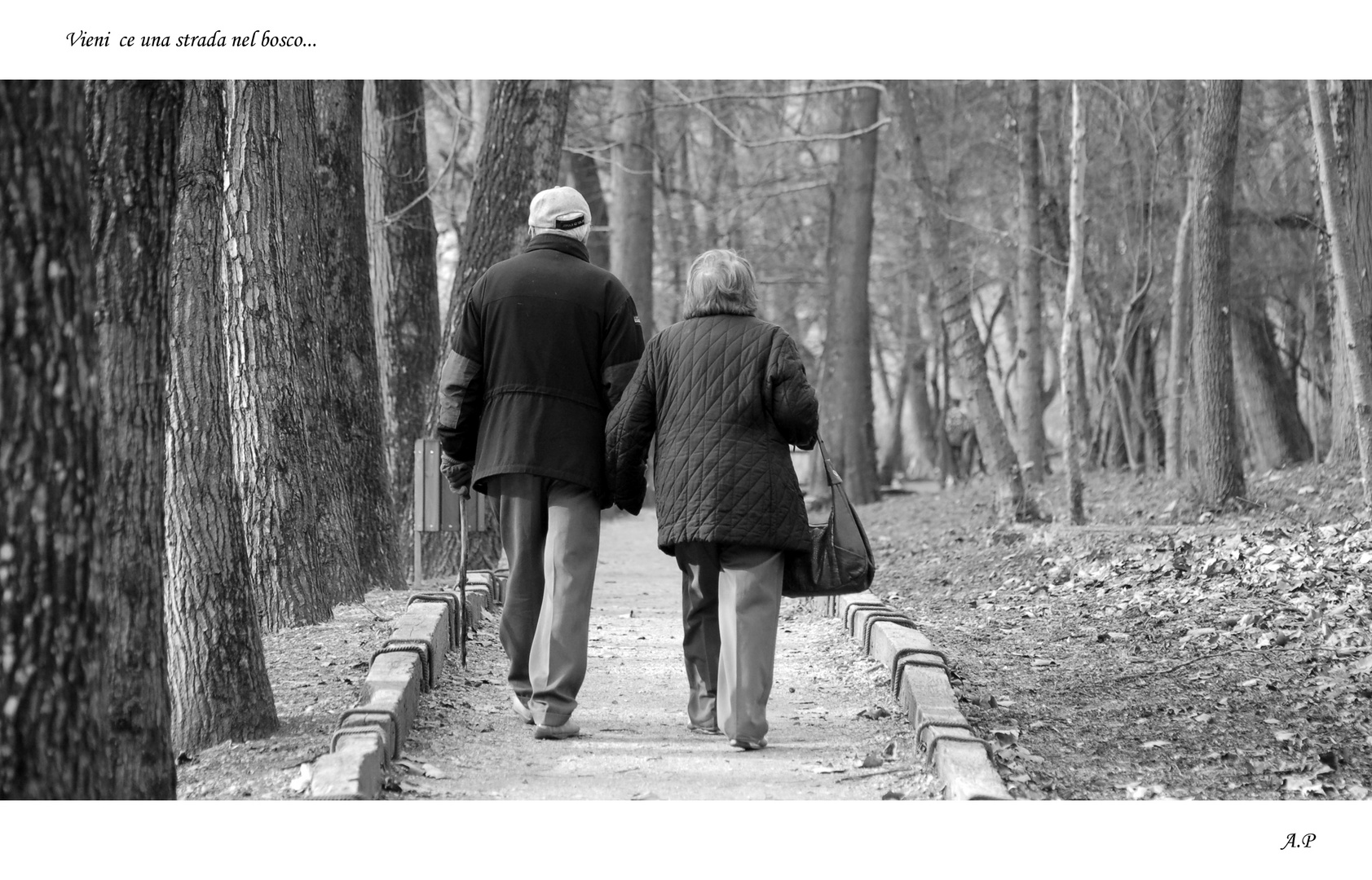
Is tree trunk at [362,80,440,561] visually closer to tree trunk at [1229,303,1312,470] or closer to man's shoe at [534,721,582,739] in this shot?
man's shoe at [534,721,582,739]

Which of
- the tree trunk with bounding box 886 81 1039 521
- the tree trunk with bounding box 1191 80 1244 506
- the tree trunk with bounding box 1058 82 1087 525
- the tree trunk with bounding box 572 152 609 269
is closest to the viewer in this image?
the tree trunk with bounding box 1058 82 1087 525

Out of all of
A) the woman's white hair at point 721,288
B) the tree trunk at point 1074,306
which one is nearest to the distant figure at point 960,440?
the tree trunk at point 1074,306

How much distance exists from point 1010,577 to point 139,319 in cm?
A: 748

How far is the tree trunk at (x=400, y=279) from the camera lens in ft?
39.0

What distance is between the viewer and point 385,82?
A: 41.5 feet

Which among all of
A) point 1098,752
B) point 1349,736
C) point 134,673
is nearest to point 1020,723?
point 1098,752

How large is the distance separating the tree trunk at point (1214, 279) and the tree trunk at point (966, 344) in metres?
1.74

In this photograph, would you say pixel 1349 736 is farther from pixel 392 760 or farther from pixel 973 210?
pixel 973 210

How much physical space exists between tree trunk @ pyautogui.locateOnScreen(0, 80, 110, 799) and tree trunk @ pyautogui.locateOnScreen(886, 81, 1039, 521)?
1089cm

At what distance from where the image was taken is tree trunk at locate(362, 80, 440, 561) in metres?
11.9

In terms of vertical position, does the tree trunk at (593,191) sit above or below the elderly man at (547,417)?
above

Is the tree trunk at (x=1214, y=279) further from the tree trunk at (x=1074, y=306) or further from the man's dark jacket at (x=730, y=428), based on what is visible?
the man's dark jacket at (x=730, y=428)

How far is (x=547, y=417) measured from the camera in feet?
18.6

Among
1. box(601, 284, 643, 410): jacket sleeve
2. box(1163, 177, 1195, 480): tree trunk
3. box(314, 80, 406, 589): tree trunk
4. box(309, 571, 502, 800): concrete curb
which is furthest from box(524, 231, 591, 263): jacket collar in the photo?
box(1163, 177, 1195, 480): tree trunk
